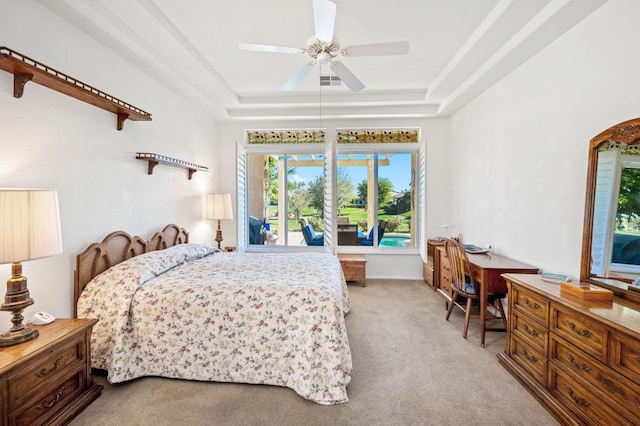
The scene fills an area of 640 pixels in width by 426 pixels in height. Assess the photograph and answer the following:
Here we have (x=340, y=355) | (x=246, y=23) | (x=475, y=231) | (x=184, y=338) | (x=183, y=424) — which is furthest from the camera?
(x=475, y=231)

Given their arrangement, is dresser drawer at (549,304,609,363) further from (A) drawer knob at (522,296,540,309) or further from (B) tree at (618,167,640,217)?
(B) tree at (618,167,640,217)

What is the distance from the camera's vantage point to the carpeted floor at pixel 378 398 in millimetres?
1717

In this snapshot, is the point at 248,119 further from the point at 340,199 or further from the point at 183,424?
the point at 183,424

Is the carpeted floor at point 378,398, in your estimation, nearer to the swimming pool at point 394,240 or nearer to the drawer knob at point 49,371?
the drawer knob at point 49,371

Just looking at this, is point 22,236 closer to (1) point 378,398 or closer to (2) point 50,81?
(2) point 50,81

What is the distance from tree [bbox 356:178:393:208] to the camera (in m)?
4.92

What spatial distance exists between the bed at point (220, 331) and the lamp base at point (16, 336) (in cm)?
47

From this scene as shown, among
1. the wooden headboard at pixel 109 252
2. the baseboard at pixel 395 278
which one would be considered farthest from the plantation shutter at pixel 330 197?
the wooden headboard at pixel 109 252

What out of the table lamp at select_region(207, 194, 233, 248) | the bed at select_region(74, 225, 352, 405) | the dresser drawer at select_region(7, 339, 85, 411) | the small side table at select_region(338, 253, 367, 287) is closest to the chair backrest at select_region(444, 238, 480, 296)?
the bed at select_region(74, 225, 352, 405)

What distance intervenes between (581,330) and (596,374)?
0.22m

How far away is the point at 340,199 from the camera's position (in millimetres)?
4969

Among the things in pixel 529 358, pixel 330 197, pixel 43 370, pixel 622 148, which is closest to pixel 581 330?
pixel 529 358

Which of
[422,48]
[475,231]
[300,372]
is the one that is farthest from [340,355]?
[422,48]

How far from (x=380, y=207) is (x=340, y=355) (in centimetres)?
339
